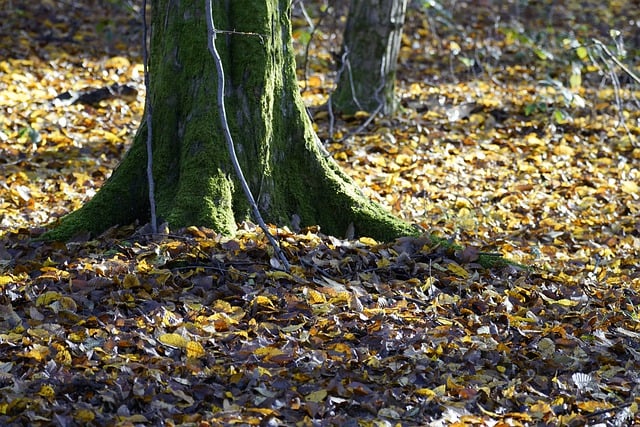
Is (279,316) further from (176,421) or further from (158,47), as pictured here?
(158,47)

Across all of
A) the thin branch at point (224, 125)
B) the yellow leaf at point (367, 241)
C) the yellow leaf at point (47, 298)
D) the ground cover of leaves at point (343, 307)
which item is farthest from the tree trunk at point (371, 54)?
the yellow leaf at point (47, 298)

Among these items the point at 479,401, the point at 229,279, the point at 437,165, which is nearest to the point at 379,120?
the point at 437,165

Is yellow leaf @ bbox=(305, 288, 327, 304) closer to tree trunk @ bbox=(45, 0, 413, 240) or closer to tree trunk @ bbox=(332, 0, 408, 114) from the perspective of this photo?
tree trunk @ bbox=(45, 0, 413, 240)

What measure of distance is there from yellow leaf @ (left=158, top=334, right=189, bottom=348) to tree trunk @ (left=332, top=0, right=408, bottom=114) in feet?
17.5

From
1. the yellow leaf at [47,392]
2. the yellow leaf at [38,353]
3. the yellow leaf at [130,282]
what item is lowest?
the yellow leaf at [47,392]

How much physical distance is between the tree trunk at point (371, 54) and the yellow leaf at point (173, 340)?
5335 millimetres

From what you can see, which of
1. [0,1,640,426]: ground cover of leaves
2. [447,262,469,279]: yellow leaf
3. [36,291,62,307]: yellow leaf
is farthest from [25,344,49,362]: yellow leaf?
[447,262,469,279]: yellow leaf

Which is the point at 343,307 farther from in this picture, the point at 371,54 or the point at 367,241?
the point at 371,54

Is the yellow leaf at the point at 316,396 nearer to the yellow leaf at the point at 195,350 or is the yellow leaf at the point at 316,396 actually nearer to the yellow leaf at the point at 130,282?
the yellow leaf at the point at 195,350

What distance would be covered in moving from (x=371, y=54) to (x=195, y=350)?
18.6 feet

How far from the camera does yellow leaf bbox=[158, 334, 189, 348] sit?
344 centimetres

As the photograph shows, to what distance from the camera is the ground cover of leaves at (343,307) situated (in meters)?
3.16

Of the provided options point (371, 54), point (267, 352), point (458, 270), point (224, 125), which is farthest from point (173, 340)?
point (371, 54)

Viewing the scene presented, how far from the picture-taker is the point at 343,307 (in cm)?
391
